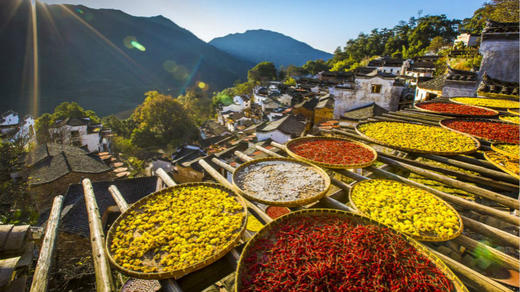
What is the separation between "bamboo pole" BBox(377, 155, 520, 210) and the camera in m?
2.77

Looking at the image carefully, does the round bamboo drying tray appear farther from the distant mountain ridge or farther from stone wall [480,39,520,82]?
the distant mountain ridge

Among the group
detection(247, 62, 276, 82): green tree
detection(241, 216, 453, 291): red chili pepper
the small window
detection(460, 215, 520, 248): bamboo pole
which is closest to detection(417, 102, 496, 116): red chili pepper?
detection(460, 215, 520, 248): bamboo pole

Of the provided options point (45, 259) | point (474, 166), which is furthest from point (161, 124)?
point (474, 166)

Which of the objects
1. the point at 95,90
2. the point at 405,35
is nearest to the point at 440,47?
the point at 405,35

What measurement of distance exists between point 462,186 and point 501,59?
14749 millimetres

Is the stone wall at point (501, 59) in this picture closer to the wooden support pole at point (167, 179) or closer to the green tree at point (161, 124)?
the wooden support pole at point (167, 179)

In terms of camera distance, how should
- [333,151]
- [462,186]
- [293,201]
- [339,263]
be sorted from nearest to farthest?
[339,263], [293,201], [462,186], [333,151]

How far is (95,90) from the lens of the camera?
91.8m

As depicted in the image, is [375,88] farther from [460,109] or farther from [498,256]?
[498,256]

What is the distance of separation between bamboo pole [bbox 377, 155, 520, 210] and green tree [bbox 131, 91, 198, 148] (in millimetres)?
37876

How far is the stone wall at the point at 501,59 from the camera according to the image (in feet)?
38.4

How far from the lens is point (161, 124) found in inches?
1512

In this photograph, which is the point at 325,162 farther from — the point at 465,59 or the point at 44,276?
the point at 465,59

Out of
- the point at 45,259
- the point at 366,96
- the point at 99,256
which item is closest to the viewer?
the point at 99,256
